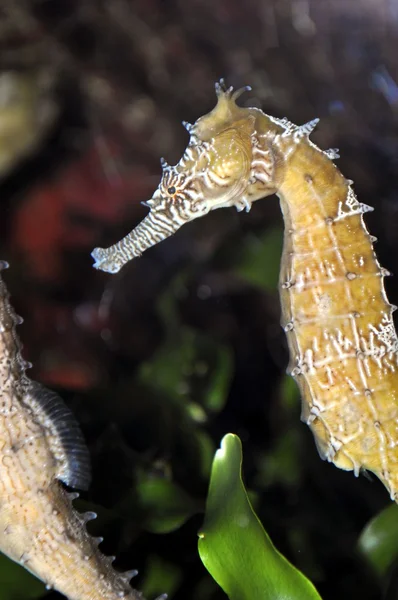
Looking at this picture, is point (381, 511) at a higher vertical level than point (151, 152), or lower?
lower

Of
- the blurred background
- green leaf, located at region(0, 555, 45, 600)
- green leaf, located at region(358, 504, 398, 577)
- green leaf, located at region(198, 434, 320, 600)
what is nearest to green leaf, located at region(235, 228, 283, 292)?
the blurred background

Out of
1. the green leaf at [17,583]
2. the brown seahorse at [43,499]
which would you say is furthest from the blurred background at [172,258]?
the brown seahorse at [43,499]

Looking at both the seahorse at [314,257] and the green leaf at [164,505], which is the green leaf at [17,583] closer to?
the green leaf at [164,505]

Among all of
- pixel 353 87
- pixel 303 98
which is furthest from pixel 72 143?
pixel 353 87

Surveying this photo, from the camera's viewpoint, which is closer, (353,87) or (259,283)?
(353,87)

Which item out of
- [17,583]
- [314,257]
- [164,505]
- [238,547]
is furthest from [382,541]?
[17,583]

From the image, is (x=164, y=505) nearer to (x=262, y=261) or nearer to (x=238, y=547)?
(x=238, y=547)

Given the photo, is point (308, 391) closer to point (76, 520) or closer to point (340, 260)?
point (340, 260)
